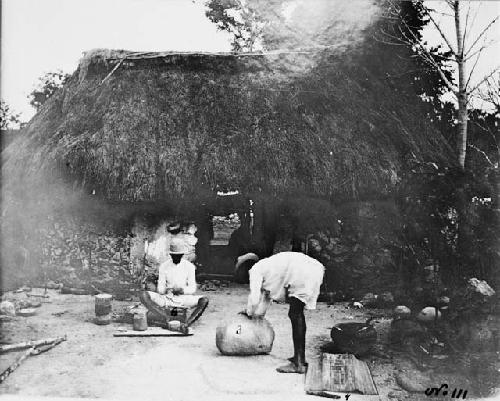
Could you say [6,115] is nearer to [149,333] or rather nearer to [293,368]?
[149,333]

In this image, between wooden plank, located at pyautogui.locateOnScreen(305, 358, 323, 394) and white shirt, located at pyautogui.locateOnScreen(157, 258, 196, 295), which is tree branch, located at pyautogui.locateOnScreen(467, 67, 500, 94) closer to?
wooden plank, located at pyautogui.locateOnScreen(305, 358, 323, 394)

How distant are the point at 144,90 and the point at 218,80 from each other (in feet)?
4.40

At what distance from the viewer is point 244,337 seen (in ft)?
17.0

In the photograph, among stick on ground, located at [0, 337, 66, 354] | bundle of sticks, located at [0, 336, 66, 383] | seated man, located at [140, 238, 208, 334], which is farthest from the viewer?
seated man, located at [140, 238, 208, 334]

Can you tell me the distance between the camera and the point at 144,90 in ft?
28.7

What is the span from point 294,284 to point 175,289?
220cm

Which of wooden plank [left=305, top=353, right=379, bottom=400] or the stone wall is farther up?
the stone wall

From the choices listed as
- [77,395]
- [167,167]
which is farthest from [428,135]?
[77,395]

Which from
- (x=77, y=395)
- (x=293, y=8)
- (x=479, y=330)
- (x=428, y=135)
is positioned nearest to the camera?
(x=77, y=395)

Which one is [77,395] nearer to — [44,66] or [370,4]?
[44,66]

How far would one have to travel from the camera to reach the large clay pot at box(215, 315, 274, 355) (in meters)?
5.18

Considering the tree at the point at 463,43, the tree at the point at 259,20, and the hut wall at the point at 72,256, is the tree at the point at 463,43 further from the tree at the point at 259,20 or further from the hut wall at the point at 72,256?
the hut wall at the point at 72,256

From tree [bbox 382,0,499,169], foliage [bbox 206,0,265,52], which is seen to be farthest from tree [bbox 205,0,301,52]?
tree [bbox 382,0,499,169]

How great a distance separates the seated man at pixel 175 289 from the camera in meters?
6.34
